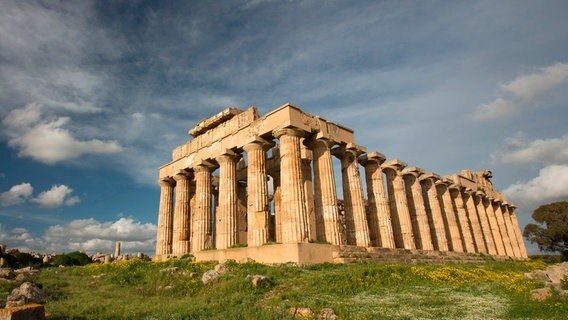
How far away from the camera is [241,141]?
2362 centimetres

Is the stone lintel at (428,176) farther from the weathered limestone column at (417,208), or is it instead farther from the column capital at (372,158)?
the column capital at (372,158)

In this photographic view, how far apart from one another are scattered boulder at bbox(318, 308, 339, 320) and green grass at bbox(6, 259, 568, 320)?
6.9 inches

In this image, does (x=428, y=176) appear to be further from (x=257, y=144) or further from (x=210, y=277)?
(x=210, y=277)

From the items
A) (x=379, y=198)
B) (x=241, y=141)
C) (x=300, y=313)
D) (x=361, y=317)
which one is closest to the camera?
(x=361, y=317)

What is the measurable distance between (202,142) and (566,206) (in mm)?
53092

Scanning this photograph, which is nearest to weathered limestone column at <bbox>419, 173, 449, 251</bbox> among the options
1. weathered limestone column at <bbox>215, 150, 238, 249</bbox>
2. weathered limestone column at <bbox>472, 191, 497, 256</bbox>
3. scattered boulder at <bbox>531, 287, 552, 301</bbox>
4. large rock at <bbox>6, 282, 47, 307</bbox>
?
weathered limestone column at <bbox>472, 191, 497, 256</bbox>

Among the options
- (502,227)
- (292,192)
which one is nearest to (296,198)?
(292,192)

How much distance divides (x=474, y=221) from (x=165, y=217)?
96.2ft

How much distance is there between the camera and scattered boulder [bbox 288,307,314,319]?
9.10 m

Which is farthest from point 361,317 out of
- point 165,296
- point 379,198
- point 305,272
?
point 379,198

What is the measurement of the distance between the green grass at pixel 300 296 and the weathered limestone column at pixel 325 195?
3.46m

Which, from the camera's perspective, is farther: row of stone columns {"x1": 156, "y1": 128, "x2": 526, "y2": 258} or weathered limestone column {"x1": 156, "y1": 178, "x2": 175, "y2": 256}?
weathered limestone column {"x1": 156, "y1": 178, "x2": 175, "y2": 256}

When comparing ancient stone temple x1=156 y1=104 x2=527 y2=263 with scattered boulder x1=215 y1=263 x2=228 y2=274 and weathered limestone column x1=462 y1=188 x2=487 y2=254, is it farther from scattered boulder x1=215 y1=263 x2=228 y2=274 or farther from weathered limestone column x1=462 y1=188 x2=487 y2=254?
scattered boulder x1=215 y1=263 x2=228 y2=274

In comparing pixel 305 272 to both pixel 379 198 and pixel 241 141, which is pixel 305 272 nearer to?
pixel 241 141
